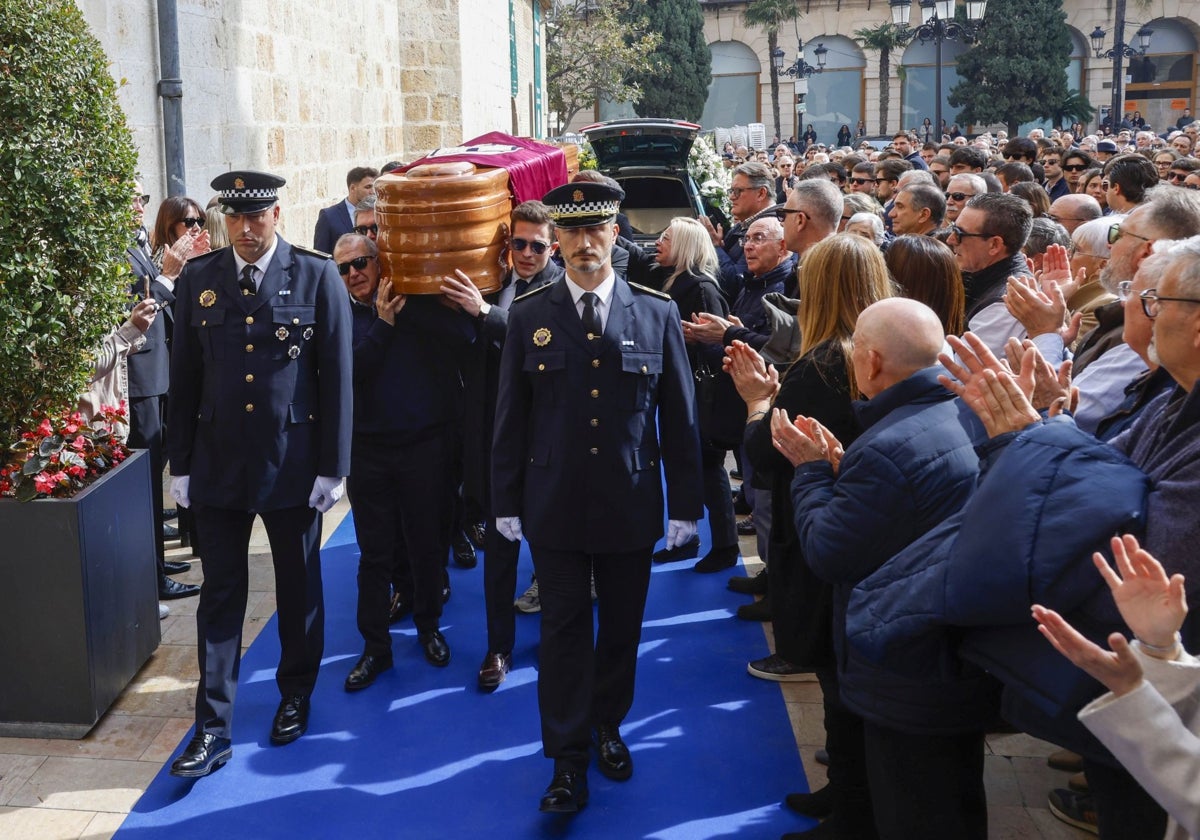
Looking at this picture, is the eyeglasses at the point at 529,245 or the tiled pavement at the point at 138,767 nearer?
the tiled pavement at the point at 138,767

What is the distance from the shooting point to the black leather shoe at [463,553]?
6.48 meters

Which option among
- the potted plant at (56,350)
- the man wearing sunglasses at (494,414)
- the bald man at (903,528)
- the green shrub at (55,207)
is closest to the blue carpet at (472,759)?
the man wearing sunglasses at (494,414)

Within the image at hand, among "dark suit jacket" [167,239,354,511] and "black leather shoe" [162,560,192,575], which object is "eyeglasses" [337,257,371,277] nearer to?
"dark suit jacket" [167,239,354,511]

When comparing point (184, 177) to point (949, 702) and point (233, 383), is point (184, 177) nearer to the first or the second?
point (233, 383)

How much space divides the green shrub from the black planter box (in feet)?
1.37

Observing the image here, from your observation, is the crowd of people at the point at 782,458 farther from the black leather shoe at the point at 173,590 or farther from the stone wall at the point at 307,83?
the stone wall at the point at 307,83

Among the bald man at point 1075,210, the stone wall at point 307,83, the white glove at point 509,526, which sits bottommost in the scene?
the white glove at point 509,526

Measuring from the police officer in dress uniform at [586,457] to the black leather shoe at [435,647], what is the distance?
116 centimetres

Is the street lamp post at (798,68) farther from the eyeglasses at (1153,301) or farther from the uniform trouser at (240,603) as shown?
the eyeglasses at (1153,301)

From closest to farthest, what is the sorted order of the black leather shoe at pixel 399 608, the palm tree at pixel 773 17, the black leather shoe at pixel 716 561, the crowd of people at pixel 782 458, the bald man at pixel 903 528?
the crowd of people at pixel 782 458 → the bald man at pixel 903 528 → the black leather shoe at pixel 399 608 → the black leather shoe at pixel 716 561 → the palm tree at pixel 773 17

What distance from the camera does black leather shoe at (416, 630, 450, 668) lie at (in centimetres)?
525

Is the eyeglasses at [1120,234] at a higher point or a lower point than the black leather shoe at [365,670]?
higher

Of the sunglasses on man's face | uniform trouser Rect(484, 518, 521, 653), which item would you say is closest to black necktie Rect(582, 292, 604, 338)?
the sunglasses on man's face

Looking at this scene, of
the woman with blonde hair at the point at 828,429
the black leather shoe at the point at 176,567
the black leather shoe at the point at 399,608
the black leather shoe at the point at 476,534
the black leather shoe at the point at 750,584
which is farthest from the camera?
the black leather shoe at the point at 476,534
